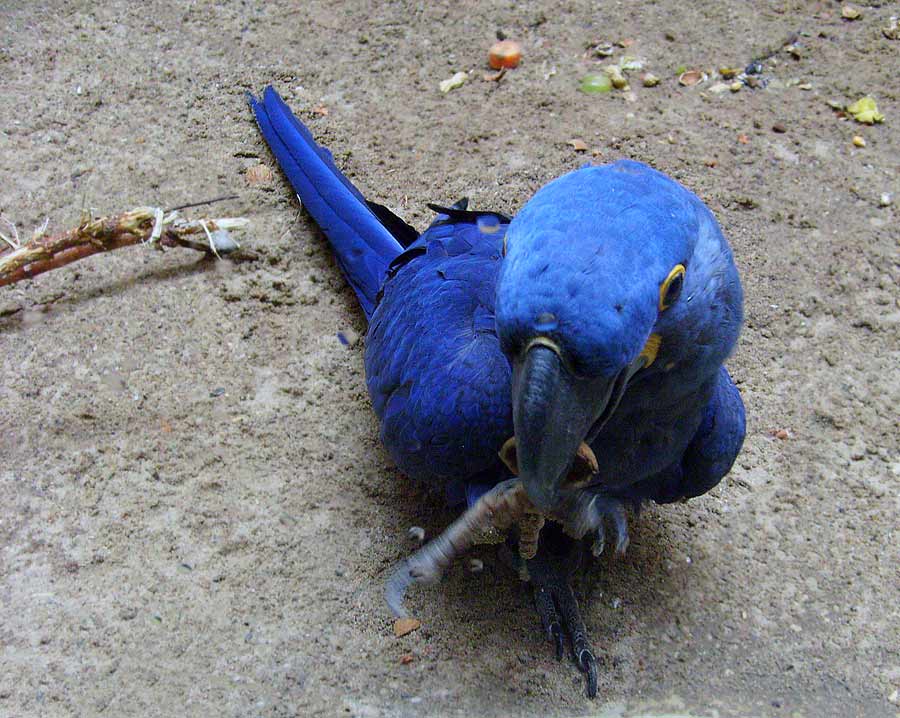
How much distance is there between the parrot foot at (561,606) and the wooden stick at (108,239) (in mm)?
1459

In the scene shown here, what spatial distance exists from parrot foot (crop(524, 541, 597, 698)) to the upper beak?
2.50 ft

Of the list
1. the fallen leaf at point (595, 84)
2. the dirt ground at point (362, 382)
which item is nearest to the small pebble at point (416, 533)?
the dirt ground at point (362, 382)

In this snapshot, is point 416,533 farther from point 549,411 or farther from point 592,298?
point 592,298

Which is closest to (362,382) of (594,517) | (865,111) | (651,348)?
(594,517)

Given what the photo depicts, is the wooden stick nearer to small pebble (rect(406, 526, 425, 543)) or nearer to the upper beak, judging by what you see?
small pebble (rect(406, 526, 425, 543))

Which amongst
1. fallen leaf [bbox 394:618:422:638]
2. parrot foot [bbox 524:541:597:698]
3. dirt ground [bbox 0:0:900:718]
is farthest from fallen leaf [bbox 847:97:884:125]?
fallen leaf [bbox 394:618:422:638]

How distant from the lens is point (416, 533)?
7.94 feet

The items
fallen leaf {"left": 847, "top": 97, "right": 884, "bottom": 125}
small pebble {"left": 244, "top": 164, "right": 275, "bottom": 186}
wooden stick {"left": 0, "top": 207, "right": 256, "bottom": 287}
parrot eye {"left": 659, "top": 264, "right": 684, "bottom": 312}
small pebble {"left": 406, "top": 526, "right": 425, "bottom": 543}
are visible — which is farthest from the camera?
fallen leaf {"left": 847, "top": 97, "right": 884, "bottom": 125}

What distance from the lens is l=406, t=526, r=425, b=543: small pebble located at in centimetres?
241

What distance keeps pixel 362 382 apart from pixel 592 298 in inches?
57.7

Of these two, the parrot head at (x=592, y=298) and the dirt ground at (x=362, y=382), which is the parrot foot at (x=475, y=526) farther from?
the dirt ground at (x=362, y=382)

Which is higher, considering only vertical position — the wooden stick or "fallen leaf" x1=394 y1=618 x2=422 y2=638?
the wooden stick

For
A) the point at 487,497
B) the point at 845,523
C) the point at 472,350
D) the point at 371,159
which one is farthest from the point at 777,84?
the point at 487,497

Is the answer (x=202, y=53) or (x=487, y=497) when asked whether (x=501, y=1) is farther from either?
(x=487, y=497)
